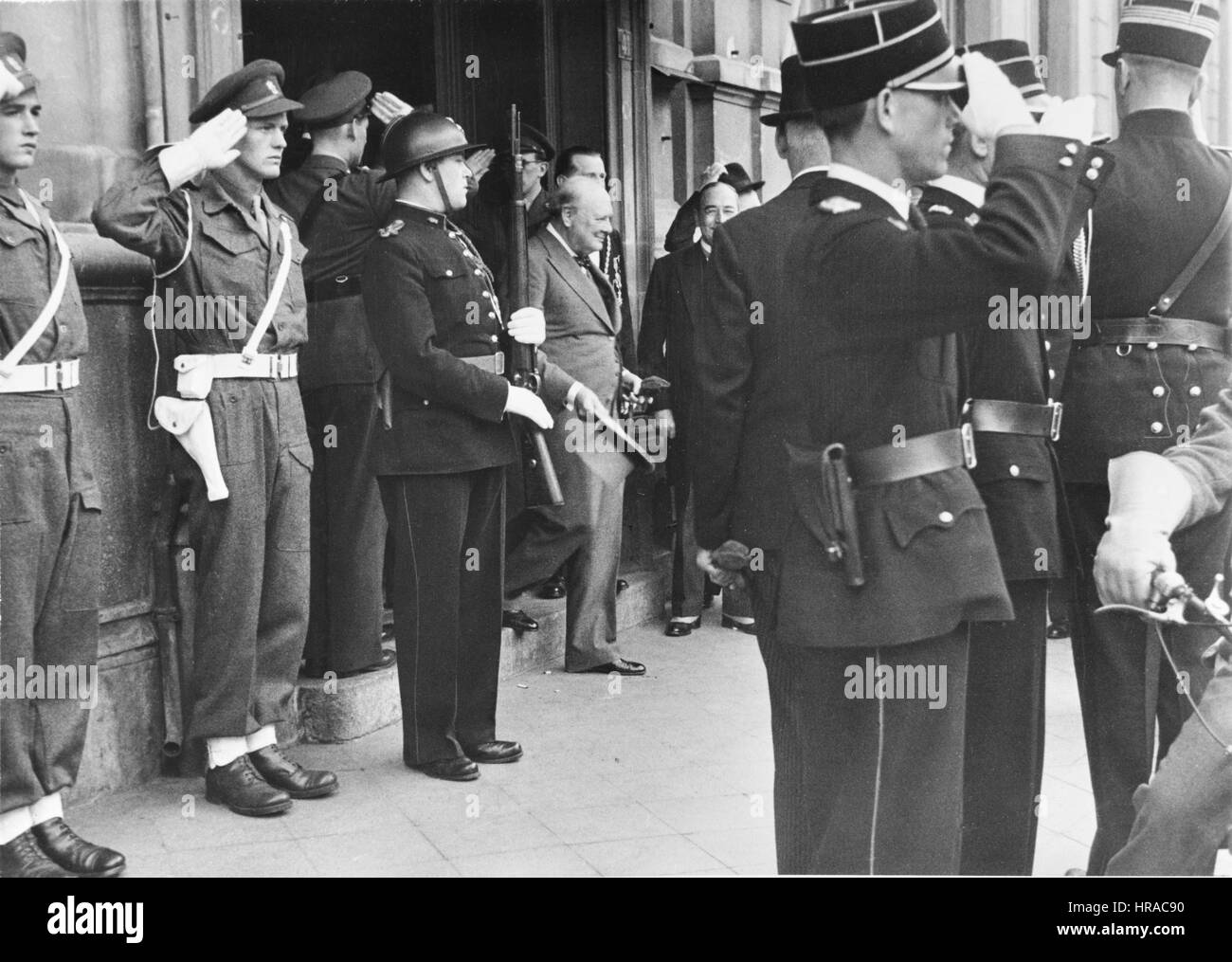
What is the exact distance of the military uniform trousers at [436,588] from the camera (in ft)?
16.6

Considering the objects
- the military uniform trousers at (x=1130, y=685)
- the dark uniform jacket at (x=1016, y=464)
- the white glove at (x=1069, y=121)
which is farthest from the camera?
the military uniform trousers at (x=1130, y=685)

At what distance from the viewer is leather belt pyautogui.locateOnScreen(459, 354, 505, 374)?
511 centimetres

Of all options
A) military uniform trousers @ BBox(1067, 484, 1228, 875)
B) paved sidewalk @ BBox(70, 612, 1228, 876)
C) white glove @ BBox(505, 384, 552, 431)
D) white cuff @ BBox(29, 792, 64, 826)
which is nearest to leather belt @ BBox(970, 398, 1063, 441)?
military uniform trousers @ BBox(1067, 484, 1228, 875)

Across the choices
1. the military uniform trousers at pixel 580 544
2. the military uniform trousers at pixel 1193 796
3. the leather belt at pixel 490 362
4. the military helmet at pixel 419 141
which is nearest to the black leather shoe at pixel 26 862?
the leather belt at pixel 490 362

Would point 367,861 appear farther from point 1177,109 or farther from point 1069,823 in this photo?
point 1177,109

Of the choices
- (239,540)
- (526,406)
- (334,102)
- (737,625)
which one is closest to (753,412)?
(526,406)

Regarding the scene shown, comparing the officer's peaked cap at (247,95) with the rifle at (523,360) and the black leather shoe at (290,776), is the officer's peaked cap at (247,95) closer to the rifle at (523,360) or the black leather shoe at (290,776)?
the rifle at (523,360)

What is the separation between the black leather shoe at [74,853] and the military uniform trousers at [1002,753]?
2090mm

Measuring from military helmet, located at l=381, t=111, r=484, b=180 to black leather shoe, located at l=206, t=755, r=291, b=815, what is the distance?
1864 mm

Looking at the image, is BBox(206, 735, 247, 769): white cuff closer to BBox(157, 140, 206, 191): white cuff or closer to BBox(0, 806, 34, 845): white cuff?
BBox(0, 806, 34, 845): white cuff

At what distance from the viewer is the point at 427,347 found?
496cm

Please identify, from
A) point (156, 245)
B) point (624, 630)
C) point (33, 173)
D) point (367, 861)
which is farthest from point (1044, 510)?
point (624, 630)

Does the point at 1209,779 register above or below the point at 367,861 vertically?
above
